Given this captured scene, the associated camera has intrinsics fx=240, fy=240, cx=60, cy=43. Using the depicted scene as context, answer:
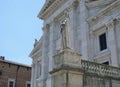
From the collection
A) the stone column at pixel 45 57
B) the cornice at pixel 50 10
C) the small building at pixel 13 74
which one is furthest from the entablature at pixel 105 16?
the small building at pixel 13 74

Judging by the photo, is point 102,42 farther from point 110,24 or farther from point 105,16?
point 105,16

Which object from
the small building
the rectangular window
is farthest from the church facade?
the small building

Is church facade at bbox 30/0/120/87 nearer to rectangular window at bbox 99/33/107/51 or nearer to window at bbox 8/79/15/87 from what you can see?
rectangular window at bbox 99/33/107/51

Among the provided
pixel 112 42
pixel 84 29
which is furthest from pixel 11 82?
pixel 112 42

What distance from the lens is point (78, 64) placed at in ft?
45.8

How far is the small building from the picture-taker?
39312 millimetres

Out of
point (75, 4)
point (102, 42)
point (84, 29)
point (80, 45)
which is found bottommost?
point (102, 42)

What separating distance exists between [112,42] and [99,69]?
7047mm

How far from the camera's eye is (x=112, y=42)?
2145cm

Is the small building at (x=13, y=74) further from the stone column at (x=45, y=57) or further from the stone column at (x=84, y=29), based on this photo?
the stone column at (x=84, y=29)

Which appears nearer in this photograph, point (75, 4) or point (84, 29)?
point (84, 29)

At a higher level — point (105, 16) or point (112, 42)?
point (105, 16)

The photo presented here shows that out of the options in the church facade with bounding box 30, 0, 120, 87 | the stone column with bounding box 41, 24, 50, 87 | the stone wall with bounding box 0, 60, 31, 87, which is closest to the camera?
the church facade with bounding box 30, 0, 120, 87

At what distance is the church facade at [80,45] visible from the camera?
45.4 ft
